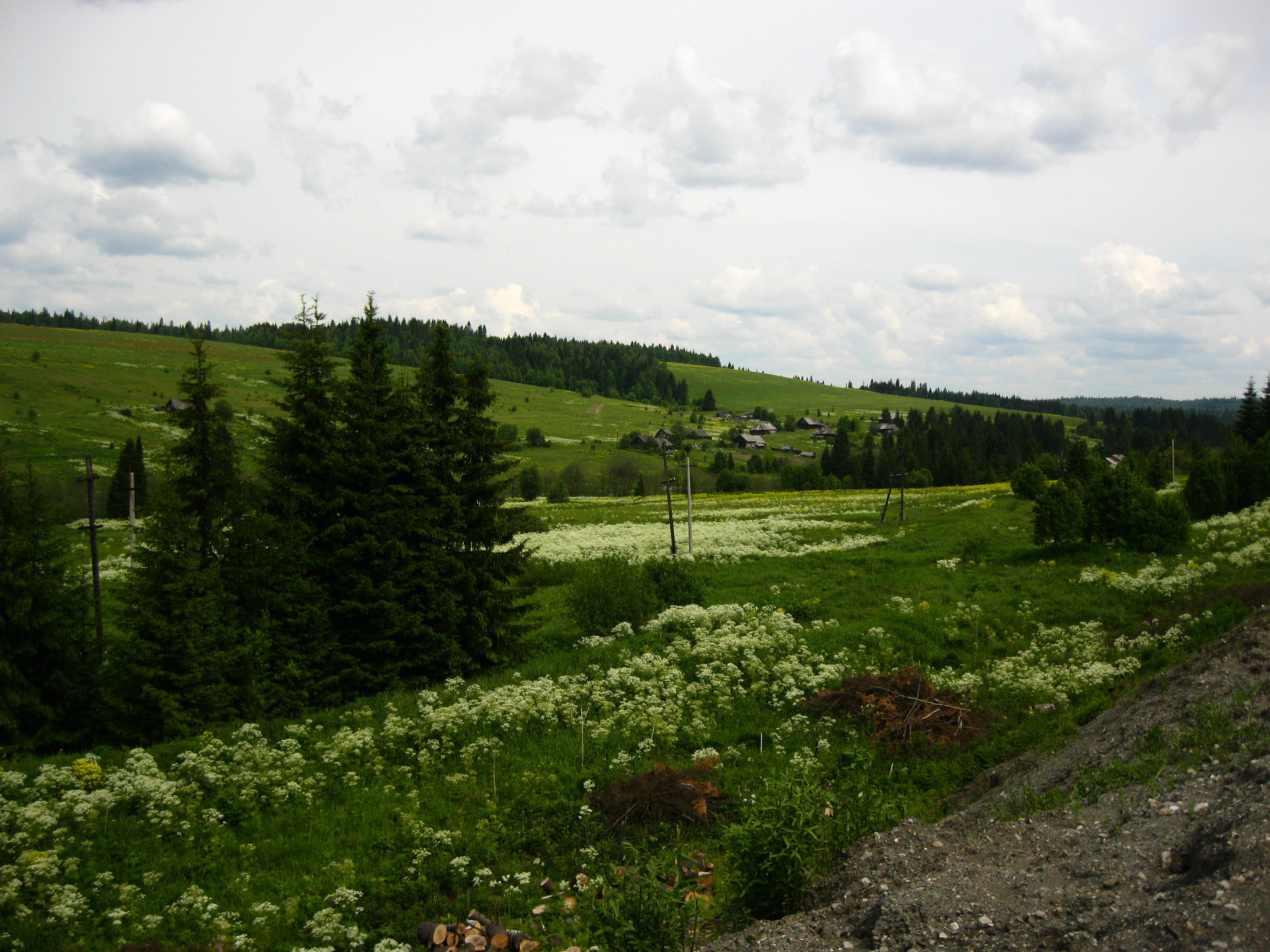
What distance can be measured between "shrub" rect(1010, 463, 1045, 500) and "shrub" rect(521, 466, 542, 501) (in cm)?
5918

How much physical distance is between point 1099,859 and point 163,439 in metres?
121

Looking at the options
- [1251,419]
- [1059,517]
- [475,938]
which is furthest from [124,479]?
[1251,419]

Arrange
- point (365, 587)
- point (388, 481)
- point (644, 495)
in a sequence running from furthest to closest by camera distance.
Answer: point (644, 495), point (388, 481), point (365, 587)

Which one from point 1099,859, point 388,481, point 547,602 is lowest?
point 547,602

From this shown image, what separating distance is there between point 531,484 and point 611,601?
77709 millimetres

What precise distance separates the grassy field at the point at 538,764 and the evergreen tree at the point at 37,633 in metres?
2.65

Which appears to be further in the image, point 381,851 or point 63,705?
point 63,705

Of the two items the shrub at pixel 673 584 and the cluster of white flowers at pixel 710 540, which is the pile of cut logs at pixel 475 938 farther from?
the cluster of white flowers at pixel 710 540

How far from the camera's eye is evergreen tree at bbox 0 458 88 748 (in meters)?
16.0

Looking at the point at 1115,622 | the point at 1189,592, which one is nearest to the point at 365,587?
the point at 1115,622

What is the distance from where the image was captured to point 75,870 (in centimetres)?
988

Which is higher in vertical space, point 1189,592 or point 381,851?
point 1189,592

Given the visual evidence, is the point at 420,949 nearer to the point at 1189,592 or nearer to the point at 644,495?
the point at 1189,592

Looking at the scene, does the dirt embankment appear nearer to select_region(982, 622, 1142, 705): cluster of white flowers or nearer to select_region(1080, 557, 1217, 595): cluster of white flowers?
select_region(982, 622, 1142, 705): cluster of white flowers
